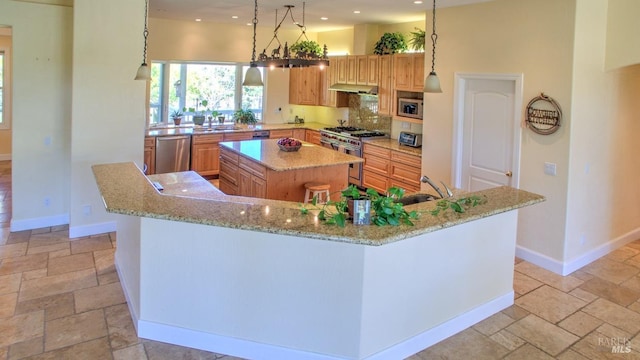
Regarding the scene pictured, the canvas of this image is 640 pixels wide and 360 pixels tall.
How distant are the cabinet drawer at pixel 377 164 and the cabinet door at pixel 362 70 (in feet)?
4.41

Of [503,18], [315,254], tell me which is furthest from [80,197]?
[503,18]

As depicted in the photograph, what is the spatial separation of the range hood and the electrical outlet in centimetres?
331

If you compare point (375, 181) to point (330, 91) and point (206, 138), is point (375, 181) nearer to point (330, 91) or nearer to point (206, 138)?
point (330, 91)

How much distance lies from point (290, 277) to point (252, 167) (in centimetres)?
321

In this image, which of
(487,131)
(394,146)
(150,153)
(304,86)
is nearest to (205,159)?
(150,153)

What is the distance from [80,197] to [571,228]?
562 cm

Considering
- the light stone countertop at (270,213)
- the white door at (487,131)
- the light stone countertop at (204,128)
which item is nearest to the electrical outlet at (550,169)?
the white door at (487,131)

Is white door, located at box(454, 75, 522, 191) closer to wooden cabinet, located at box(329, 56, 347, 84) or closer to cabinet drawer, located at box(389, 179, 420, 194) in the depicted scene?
cabinet drawer, located at box(389, 179, 420, 194)

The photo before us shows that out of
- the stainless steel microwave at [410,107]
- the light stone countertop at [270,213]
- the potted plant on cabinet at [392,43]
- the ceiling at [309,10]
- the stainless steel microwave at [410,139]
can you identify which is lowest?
the light stone countertop at [270,213]

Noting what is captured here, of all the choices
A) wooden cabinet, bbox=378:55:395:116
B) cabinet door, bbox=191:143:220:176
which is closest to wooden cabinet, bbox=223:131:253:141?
cabinet door, bbox=191:143:220:176

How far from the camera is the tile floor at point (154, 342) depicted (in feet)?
10.5

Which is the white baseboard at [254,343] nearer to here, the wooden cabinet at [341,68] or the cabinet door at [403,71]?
the cabinet door at [403,71]

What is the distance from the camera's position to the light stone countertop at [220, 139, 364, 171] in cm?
534

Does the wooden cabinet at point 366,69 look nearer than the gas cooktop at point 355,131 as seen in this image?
Yes
